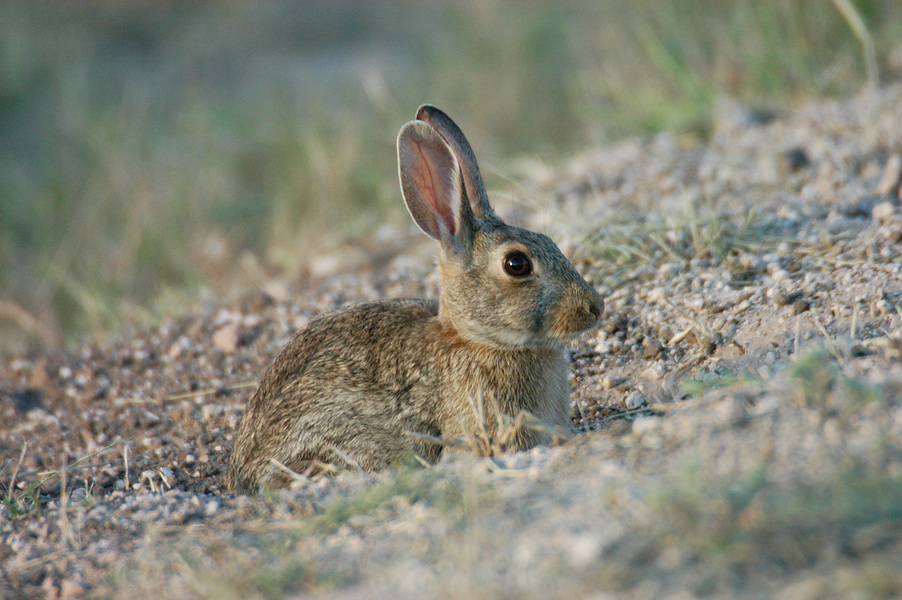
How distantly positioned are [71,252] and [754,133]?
5.89 m

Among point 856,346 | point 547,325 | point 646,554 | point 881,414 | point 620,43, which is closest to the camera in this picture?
point 646,554

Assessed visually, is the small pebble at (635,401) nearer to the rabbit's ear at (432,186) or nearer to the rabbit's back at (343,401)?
the rabbit's back at (343,401)

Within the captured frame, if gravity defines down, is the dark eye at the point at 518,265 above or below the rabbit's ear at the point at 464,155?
below

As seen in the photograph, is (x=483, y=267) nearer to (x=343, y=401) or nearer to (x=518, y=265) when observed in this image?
(x=518, y=265)

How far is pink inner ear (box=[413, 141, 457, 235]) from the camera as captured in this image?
3984 mm

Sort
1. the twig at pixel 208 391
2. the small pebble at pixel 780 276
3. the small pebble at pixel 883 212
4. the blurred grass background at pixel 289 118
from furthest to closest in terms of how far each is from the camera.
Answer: the blurred grass background at pixel 289 118, the twig at pixel 208 391, the small pebble at pixel 883 212, the small pebble at pixel 780 276

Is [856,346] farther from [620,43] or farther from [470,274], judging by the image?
[620,43]

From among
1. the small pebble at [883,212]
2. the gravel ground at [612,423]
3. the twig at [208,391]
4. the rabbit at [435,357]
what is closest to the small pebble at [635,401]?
the gravel ground at [612,423]

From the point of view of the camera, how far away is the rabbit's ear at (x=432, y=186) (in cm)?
395

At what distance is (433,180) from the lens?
157 inches

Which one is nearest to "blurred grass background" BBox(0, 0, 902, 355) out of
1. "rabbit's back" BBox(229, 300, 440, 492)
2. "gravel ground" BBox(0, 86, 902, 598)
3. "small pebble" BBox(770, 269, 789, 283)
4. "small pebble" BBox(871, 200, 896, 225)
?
"gravel ground" BBox(0, 86, 902, 598)

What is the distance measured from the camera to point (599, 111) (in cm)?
778

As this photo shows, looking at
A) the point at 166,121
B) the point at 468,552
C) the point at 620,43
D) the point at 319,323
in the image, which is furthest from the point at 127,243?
the point at 468,552

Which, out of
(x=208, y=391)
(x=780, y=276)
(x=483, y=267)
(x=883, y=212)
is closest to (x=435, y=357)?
(x=483, y=267)
